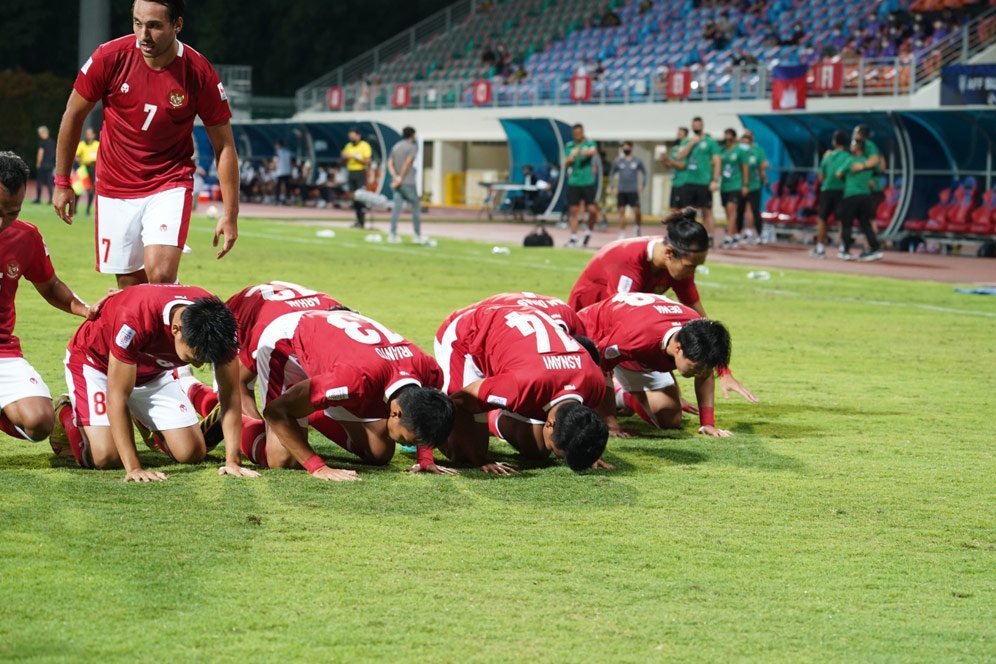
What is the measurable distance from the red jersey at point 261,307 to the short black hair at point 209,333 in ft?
2.51

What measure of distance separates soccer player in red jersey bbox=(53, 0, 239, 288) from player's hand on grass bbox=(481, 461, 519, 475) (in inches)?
72.9

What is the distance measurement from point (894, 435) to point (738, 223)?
18.4 metres

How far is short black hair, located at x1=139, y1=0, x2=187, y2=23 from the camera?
6.83 m

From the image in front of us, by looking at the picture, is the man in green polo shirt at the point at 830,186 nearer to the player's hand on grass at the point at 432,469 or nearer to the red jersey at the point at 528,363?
→ the red jersey at the point at 528,363

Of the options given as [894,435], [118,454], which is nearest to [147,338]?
[118,454]

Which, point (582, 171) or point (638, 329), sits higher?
point (582, 171)

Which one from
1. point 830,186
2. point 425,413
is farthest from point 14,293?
point 830,186

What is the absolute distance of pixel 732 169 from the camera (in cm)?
2455

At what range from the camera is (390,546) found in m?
5.13

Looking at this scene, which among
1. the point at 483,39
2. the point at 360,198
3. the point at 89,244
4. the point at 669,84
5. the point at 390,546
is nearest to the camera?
the point at 390,546

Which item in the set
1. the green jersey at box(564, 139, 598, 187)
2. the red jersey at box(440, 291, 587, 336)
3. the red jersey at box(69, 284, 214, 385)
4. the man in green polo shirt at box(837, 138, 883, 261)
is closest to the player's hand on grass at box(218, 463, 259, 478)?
the red jersey at box(69, 284, 214, 385)

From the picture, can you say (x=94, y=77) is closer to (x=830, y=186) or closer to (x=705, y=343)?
(x=705, y=343)

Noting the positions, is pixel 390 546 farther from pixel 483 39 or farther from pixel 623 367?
pixel 483 39

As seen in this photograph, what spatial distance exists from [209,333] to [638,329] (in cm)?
250
